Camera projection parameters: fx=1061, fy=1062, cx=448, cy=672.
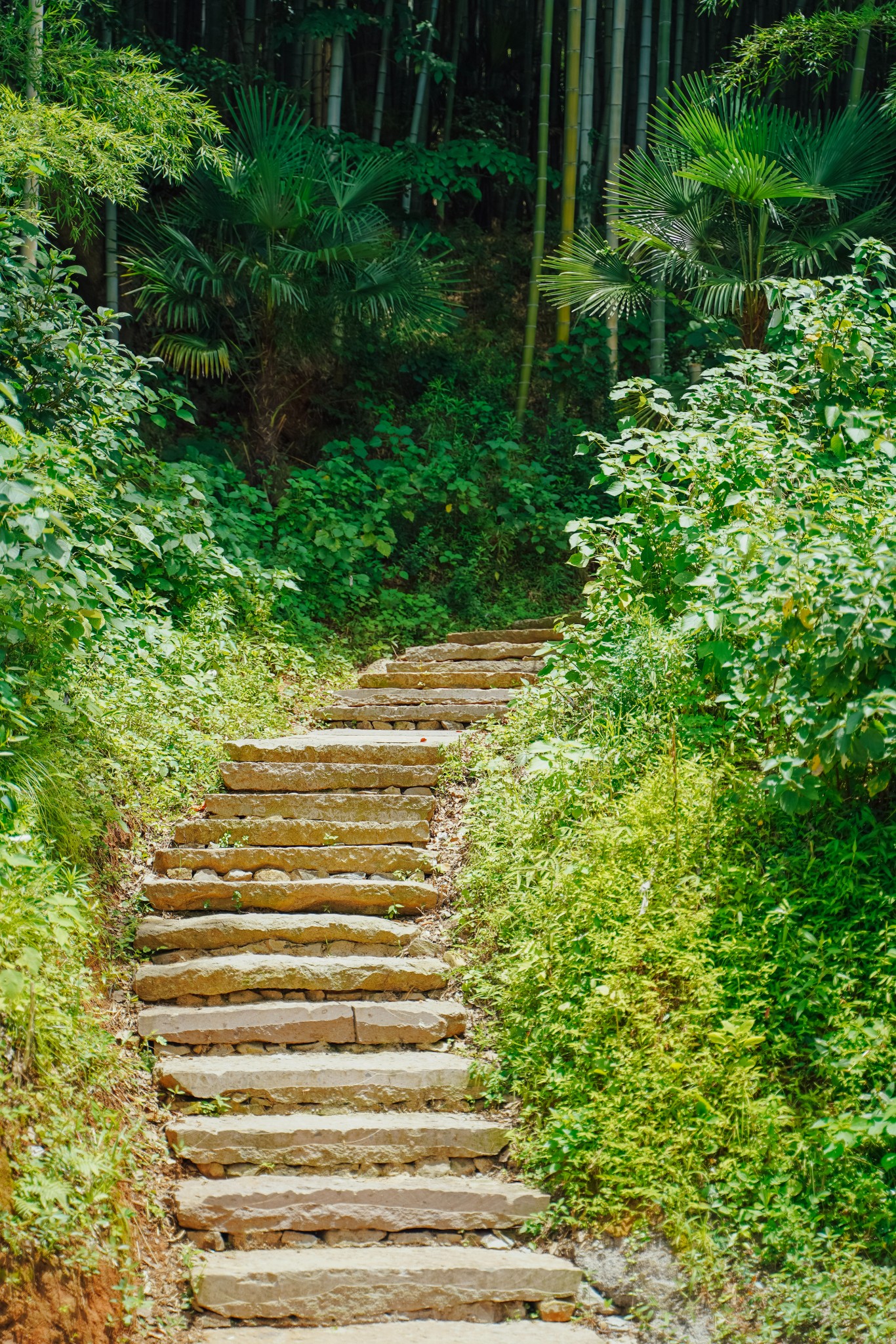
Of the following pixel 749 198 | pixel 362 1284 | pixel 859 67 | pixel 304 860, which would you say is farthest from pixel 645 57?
pixel 362 1284

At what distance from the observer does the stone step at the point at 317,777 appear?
4859 millimetres

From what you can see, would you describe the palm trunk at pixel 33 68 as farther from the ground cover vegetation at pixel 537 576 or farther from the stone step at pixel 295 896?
the stone step at pixel 295 896

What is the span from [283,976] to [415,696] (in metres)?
2.53

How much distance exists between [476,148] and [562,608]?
Result: 5.22 meters

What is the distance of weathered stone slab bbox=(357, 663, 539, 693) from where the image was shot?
6219 millimetres

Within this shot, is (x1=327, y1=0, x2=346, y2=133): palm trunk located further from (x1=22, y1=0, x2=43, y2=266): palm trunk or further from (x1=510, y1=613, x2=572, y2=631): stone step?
(x1=510, y1=613, x2=572, y2=631): stone step

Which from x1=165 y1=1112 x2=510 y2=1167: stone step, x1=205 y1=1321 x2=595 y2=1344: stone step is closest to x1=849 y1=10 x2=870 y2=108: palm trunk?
x1=165 y1=1112 x2=510 y2=1167: stone step

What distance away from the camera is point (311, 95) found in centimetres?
1060

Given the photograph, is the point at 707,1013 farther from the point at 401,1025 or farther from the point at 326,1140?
the point at 326,1140

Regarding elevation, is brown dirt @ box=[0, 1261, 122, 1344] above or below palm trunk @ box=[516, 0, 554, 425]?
below

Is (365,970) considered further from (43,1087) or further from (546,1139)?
(43,1087)

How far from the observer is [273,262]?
8.00m

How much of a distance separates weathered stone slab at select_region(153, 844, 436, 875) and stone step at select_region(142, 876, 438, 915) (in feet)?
0.42

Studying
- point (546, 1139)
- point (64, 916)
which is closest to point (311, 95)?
point (64, 916)
